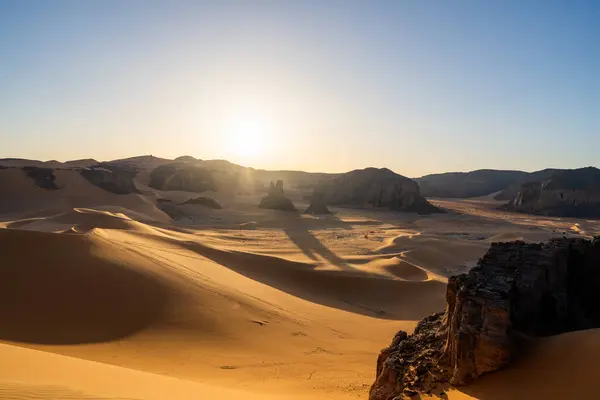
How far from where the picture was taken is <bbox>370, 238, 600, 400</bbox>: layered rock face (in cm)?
464

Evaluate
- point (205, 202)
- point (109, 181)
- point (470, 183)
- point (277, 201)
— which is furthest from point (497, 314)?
point (470, 183)

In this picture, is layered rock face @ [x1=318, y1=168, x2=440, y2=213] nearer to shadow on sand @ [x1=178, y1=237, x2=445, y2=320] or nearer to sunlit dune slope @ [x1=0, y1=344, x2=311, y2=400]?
shadow on sand @ [x1=178, y1=237, x2=445, y2=320]

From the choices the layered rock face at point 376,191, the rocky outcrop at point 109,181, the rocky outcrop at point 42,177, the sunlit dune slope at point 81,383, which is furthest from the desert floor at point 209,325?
the layered rock face at point 376,191

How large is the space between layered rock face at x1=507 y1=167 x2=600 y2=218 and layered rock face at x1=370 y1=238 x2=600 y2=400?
4570 centimetres

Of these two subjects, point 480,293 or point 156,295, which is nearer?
point 480,293

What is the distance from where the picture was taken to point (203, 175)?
189ft

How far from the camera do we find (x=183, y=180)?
178 ft

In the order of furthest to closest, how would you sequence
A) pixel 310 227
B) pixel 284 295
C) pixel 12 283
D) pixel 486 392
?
pixel 310 227
pixel 284 295
pixel 12 283
pixel 486 392

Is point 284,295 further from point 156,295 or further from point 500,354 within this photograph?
point 500,354

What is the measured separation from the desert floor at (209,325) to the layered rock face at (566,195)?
113ft

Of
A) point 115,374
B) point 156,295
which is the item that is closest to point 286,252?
point 156,295

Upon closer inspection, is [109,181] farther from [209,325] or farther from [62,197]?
[209,325]

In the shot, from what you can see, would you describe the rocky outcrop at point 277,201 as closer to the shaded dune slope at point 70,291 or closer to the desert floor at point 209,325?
the desert floor at point 209,325

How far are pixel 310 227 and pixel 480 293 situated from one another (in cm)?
2826
